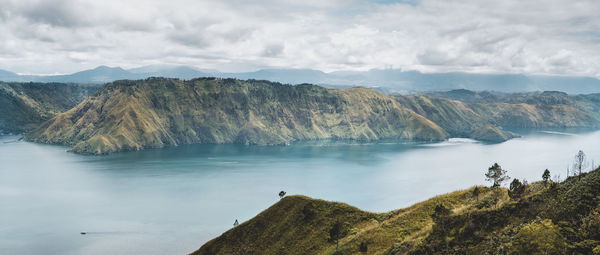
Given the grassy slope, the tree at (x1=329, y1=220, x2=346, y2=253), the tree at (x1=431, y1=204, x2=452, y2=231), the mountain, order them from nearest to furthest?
the mountain < the tree at (x1=431, y1=204, x2=452, y2=231) < the grassy slope < the tree at (x1=329, y1=220, x2=346, y2=253)

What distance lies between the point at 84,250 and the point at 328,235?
3712 inches

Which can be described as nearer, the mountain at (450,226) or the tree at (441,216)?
the mountain at (450,226)

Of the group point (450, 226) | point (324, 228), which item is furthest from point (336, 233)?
point (450, 226)

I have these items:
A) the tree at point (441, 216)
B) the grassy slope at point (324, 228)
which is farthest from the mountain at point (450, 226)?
the grassy slope at point (324, 228)

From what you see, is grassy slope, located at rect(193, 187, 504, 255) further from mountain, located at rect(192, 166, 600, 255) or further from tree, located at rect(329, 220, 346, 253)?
tree, located at rect(329, 220, 346, 253)

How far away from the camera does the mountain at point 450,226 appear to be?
42219 millimetres

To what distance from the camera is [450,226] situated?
5412 centimetres

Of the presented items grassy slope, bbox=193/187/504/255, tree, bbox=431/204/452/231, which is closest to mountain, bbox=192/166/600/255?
tree, bbox=431/204/452/231

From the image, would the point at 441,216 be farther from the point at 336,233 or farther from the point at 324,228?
the point at 324,228

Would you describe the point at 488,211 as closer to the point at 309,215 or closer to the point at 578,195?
the point at 578,195

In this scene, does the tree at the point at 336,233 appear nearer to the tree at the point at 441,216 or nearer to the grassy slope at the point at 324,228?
the grassy slope at the point at 324,228

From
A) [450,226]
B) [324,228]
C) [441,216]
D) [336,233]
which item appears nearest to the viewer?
[450,226]

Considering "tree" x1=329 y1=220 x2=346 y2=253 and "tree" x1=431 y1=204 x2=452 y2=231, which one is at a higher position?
"tree" x1=431 y1=204 x2=452 y2=231

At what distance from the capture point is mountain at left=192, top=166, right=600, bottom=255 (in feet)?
139
